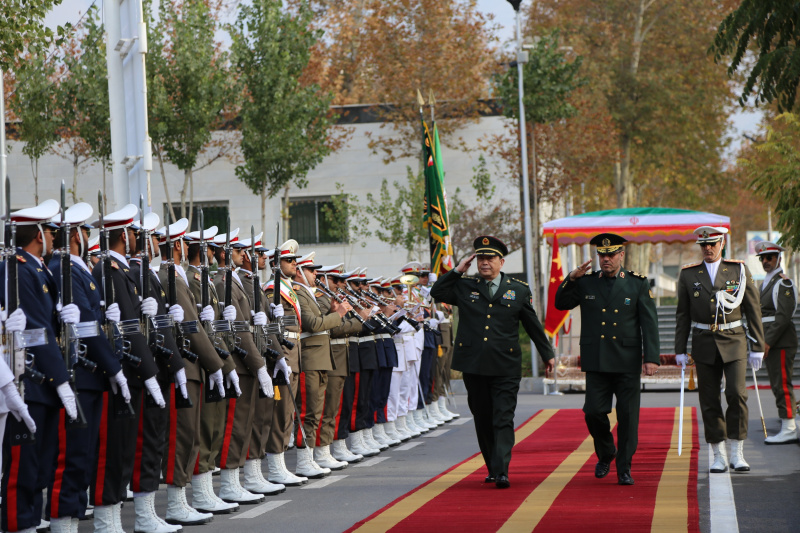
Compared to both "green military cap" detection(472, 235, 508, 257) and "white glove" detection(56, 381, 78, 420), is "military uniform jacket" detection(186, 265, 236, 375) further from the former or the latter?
"green military cap" detection(472, 235, 508, 257)

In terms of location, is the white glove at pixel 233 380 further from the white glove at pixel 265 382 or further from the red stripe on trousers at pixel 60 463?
the red stripe on trousers at pixel 60 463

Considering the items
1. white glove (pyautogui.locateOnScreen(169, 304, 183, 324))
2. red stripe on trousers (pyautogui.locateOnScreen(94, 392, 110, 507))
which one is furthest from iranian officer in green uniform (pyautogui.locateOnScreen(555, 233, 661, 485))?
red stripe on trousers (pyautogui.locateOnScreen(94, 392, 110, 507))

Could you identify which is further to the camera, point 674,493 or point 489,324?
point 489,324

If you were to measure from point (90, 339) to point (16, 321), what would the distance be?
2.35 feet

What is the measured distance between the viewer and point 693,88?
43719mm

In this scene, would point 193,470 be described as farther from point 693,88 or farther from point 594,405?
point 693,88

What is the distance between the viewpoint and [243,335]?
953 centimetres

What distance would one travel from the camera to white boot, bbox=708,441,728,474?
1080 cm

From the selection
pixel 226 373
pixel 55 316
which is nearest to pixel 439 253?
pixel 226 373

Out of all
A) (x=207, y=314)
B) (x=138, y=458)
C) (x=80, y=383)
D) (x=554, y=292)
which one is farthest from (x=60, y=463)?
(x=554, y=292)

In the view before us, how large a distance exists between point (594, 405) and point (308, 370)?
2.88 metres

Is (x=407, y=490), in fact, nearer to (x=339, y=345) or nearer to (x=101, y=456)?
(x=339, y=345)

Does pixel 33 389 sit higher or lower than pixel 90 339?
lower

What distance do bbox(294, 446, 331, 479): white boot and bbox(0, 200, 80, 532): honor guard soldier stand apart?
14.7 feet
